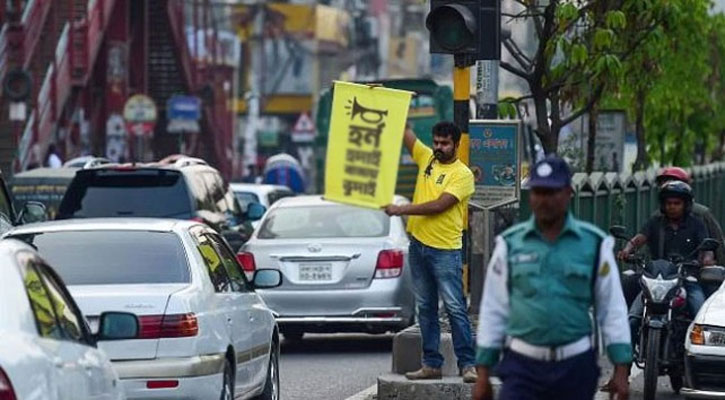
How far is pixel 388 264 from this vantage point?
19.2m

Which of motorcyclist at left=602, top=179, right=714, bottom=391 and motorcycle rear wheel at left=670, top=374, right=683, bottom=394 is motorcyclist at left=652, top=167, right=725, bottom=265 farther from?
motorcycle rear wheel at left=670, top=374, right=683, bottom=394

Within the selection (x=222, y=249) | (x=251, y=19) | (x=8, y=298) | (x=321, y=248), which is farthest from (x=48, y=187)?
(x=251, y=19)

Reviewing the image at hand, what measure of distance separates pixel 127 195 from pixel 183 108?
2927 centimetres

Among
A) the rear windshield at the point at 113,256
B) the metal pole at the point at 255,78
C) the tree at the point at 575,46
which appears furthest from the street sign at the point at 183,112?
the metal pole at the point at 255,78

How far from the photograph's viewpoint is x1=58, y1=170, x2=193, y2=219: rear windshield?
20.1 metres

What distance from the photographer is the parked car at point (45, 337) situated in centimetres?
759

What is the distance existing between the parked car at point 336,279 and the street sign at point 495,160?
3.15 metres

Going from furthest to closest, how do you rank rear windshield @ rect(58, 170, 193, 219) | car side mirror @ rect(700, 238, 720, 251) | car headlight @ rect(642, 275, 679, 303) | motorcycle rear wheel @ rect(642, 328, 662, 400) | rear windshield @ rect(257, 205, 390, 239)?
rear windshield @ rect(58, 170, 193, 219)
rear windshield @ rect(257, 205, 390, 239)
car side mirror @ rect(700, 238, 720, 251)
car headlight @ rect(642, 275, 679, 303)
motorcycle rear wheel @ rect(642, 328, 662, 400)

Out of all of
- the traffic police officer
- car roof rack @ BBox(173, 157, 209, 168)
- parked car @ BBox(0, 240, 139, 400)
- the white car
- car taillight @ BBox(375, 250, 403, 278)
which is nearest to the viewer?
parked car @ BBox(0, 240, 139, 400)

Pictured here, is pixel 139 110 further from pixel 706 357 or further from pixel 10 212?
pixel 706 357

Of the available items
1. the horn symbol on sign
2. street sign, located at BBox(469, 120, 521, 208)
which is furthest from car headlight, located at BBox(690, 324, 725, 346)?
the horn symbol on sign

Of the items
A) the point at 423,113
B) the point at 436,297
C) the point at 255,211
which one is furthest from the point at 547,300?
the point at 423,113

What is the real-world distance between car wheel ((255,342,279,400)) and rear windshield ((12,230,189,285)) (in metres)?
1.78

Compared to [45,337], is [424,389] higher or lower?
lower
